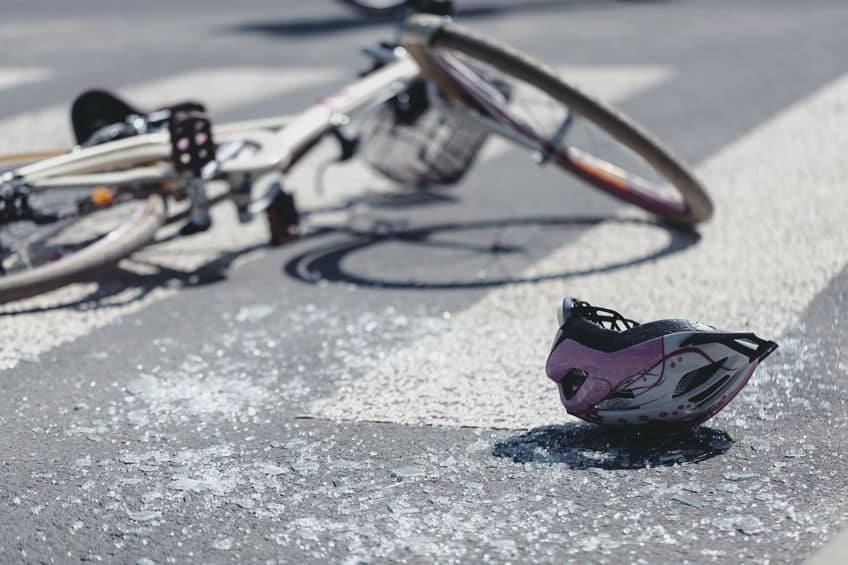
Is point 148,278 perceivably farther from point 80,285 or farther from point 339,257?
point 339,257

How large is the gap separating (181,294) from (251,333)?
578mm

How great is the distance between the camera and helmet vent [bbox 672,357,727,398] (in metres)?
3.26

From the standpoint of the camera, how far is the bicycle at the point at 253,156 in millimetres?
4754

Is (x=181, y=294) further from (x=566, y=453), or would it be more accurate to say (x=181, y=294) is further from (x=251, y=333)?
(x=566, y=453)

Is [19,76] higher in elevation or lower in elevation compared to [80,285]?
higher

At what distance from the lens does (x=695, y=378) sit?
10.7ft

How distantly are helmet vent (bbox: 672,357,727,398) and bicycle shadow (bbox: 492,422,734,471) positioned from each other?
0.47 feet

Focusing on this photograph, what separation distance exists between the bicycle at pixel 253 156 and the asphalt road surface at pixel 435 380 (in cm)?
17

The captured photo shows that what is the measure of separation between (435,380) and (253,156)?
1.59m

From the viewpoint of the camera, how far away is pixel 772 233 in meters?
5.26

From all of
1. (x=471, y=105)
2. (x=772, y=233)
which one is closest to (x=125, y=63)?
(x=471, y=105)

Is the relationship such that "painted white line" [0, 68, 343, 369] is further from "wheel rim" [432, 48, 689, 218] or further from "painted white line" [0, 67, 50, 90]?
"painted white line" [0, 67, 50, 90]

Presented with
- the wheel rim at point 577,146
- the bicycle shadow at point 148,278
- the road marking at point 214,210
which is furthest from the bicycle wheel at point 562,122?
the road marking at point 214,210

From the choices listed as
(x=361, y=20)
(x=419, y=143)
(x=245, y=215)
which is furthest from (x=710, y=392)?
(x=361, y=20)
